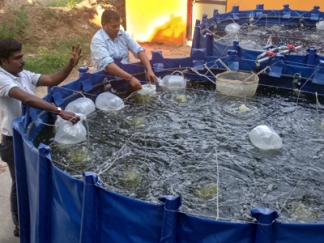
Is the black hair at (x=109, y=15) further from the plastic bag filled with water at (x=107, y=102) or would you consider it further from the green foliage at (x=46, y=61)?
the green foliage at (x=46, y=61)

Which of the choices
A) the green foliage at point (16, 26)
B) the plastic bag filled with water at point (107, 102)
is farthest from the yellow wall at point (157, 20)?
the plastic bag filled with water at point (107, 102)

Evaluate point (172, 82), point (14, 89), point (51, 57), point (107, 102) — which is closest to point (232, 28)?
point (172, 82)

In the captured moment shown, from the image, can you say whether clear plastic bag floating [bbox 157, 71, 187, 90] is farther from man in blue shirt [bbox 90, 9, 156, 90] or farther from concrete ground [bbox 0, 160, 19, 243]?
concrete ground [bbox 0, 160, 19, 243]

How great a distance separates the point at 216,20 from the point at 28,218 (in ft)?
21.2

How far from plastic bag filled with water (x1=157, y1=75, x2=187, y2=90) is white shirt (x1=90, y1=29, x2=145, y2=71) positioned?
0.54 meters

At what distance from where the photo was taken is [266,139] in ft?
14.0

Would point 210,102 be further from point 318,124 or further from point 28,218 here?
point 28,218

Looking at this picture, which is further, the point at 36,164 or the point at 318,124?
the point at 318,124

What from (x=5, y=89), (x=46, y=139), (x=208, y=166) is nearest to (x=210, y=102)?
(x=208, y=166)

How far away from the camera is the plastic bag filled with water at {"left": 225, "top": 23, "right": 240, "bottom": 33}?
8529 millimetres

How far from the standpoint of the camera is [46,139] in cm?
430

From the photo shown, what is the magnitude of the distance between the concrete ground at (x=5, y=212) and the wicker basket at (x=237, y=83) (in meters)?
3.17

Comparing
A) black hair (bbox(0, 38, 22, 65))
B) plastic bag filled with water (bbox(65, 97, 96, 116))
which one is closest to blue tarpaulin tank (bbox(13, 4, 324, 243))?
plastic bag filled with water (bbox(65, 97, 96, 116))

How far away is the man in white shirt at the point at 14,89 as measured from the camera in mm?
3584
